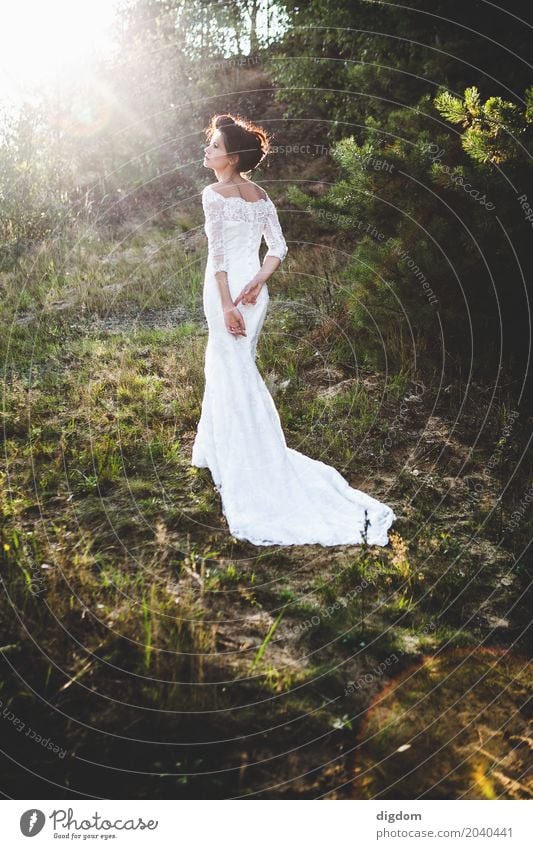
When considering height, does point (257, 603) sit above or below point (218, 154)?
below

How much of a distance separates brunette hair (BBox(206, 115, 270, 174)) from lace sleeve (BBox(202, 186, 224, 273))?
0.95 feet

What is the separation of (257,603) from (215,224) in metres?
2.75

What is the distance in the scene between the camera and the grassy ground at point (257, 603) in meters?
2.59

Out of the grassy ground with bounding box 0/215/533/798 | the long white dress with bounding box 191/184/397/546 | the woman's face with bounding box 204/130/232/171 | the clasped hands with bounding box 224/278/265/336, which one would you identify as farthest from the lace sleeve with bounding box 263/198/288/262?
the grassy ground with bounding box 0/215/533/798

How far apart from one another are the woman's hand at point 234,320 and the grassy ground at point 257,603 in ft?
4.56

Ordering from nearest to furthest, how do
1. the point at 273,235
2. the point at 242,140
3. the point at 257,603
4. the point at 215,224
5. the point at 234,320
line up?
1. the point at 257,603
2. the point at 242,140
3. the point at 215,224
4. the point at 234,320
5. the point at 273,235

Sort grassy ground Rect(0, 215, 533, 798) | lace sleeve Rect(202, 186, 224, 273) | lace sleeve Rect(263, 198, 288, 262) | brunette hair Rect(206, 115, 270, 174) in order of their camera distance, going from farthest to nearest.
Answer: lace sleeve Rect(263, 198, 288, 262), lace sleeve Rect(202, 186, 224, 273), brunette hair Rect(206, 115, 270, 174), grassy ground Rect(0, 215, 533, 798)

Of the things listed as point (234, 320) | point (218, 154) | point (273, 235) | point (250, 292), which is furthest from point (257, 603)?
point (218, 154)

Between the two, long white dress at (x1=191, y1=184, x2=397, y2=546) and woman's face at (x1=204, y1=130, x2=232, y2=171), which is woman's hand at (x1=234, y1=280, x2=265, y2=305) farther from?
woman's face at (x1=204, y1=130, x2=232, y2=171)

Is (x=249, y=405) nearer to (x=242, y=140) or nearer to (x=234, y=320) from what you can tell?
(x=234, y=320)

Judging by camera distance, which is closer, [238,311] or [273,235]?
[238,311]

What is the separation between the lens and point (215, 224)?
445 centimetres

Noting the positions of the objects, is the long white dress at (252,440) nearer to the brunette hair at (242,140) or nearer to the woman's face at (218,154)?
the woman's face at (218,154)

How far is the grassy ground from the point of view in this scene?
259 centimetres
